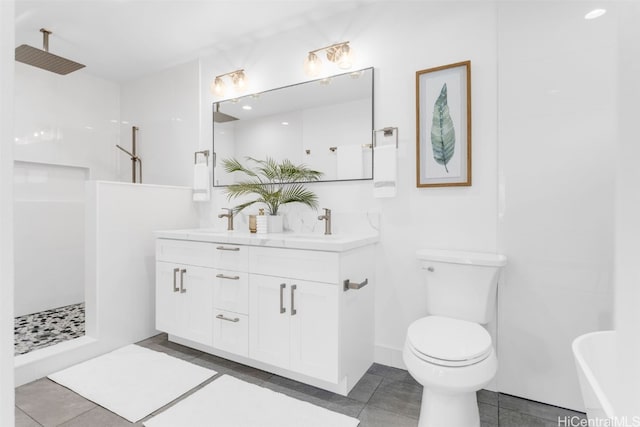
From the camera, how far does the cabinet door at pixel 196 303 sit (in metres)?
2.20

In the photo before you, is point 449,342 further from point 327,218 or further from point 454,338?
point 327,218

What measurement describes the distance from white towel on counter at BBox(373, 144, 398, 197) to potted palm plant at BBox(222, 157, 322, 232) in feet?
1.56

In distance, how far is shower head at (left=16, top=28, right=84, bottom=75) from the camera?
2514mm

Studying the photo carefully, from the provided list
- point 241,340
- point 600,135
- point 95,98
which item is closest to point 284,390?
point 241,340

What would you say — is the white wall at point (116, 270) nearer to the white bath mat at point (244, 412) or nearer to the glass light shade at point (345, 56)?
the white bath mat at point (244, 412)

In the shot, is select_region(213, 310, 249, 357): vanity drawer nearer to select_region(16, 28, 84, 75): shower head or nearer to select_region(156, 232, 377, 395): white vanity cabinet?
select_region(156, 232, 377, 395): white vanity cabinet

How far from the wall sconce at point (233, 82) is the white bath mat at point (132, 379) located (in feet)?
7.32

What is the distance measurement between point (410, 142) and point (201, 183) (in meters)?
1.92

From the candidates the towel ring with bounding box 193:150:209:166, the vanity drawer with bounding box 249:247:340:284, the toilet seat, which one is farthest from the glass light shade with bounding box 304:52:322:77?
the toilet seat

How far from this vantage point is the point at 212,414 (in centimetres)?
165

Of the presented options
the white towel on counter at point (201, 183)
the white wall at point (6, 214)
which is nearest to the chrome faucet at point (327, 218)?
the white towel on counter at point (201, 183)

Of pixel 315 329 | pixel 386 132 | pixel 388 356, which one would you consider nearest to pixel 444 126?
pixel 386 132

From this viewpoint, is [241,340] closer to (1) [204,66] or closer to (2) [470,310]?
(2) [470,310]

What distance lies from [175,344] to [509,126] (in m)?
2.80
